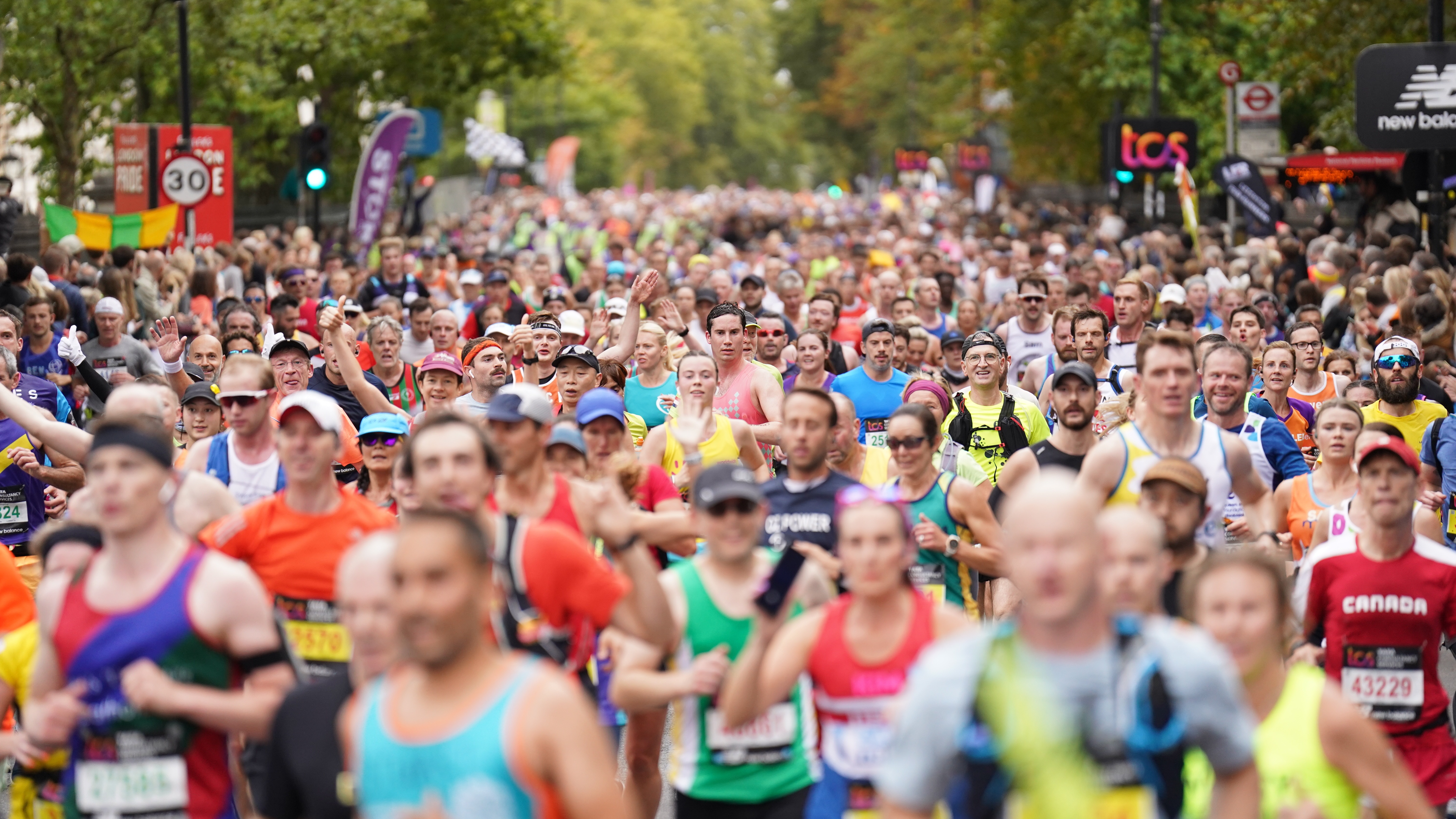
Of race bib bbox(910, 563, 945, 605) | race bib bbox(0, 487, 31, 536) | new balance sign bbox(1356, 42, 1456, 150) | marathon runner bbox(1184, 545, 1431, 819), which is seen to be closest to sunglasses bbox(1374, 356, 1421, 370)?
new balance sign bbox(1356, 42, 1456, 150)

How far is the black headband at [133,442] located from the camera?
498 cm

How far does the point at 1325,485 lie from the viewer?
8438mm

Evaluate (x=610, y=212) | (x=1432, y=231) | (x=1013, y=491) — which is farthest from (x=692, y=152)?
(x=1013, y=491)

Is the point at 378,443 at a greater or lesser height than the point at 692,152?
lesser

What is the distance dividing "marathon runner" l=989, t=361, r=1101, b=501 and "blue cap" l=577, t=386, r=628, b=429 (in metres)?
1.69

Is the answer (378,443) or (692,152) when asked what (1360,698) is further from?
(692,152)

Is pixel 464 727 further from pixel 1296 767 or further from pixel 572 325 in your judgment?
pixel 572 325

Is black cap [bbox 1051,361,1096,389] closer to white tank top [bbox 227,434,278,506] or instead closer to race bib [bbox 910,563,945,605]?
race bib [bbox 910,563,945,605]

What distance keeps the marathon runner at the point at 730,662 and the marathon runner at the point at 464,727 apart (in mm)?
1665

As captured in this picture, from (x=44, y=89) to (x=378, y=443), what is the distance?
18.4 m

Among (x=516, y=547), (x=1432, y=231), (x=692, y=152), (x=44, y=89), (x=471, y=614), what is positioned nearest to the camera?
(x=471, y=614)

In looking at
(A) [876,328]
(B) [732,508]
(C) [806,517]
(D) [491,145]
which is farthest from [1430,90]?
(D) [491,145]

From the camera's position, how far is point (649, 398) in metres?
11.2

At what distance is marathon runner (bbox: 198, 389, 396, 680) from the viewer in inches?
245
